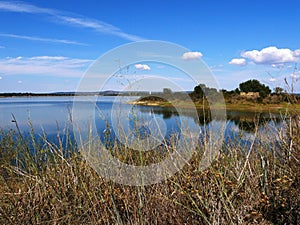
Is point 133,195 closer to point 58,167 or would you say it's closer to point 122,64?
point 58,167

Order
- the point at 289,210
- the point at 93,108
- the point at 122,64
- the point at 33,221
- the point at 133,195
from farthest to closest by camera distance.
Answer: the point at 93,108
the point at 122,64
the point at 133,195
the point at 33,221
the point at 289,210

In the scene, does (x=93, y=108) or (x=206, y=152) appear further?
(x=93, y=108)

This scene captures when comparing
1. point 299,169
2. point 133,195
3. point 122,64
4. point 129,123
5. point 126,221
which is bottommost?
point 126,221

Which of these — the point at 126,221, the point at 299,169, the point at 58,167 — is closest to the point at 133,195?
the point at 126,221

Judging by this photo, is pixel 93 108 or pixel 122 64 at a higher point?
pixel 122 64

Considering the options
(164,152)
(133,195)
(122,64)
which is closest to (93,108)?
(122,64)

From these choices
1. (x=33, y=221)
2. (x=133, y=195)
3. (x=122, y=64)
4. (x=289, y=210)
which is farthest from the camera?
(x=122, y=64)

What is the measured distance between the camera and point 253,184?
2.34 m

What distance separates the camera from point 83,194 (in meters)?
2.41

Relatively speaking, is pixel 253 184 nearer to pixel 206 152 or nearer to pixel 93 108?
pixel 206 152

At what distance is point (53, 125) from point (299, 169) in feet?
15.8

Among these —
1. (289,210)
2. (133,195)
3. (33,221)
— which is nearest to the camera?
(289,210)

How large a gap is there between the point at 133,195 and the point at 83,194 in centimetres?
42

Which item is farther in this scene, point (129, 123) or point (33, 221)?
point (129, 123)
